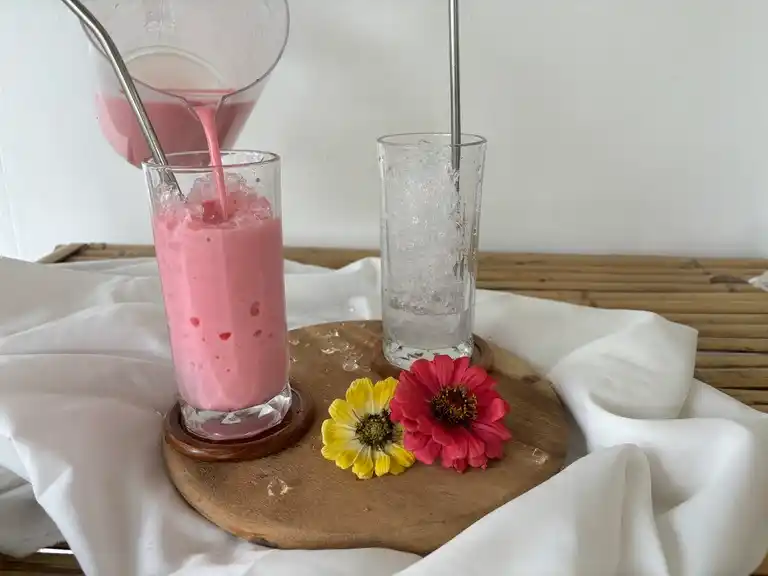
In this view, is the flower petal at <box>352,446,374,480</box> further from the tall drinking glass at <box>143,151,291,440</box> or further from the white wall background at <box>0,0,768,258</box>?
the white wall background at <box>0,0,768,258</box>

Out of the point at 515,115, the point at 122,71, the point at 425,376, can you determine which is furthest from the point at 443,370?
the point at 515,115

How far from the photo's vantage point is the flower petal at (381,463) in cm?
40

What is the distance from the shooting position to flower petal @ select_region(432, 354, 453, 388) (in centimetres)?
44

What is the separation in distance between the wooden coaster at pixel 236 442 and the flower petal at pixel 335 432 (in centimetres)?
2

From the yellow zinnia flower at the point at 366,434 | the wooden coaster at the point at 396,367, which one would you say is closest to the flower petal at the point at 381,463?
the yellow zinnia flower at the point at 366,434

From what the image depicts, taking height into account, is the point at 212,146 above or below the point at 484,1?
below

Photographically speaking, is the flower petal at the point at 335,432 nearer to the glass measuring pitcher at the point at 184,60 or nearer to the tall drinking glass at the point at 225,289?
the tall drinking glass at the point at 225,289

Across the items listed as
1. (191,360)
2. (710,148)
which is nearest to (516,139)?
(710,148)

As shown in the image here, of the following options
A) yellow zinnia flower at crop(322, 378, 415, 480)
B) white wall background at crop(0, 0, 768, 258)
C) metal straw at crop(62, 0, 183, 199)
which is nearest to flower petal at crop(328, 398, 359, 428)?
yellow zinnia flower at crop(322, 378, 415, 480)

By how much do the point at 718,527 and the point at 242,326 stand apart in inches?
10.6

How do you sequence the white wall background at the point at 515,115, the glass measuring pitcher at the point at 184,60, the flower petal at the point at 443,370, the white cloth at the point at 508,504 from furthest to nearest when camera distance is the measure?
the white wall background at the point at 515,115
the glass measuring pitcher at the point at 184,60
the flower petal at the point at 443,370
the white cloth at the point at 508,504

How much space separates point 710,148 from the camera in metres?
0.80

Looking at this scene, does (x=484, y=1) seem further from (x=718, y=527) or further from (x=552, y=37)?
(x=718, y=527)

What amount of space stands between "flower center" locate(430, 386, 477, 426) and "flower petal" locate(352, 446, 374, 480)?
46 millimetres
